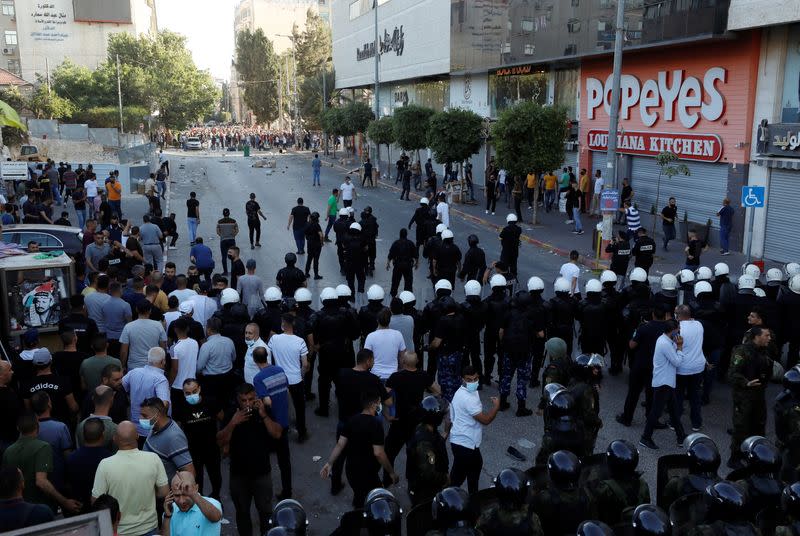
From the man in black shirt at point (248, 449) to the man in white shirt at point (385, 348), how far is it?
204cm

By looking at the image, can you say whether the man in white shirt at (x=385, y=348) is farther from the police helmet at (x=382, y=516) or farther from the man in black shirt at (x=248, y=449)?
the police helmet at (x=382, y=516)

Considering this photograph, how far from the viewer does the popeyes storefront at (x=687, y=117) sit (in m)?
20.0

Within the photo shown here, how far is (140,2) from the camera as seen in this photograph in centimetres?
10119

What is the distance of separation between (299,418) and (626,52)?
2009 centimetres

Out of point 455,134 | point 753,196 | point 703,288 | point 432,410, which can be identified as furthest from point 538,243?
point 432,410

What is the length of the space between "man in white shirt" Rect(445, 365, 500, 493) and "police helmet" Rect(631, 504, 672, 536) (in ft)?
7.34

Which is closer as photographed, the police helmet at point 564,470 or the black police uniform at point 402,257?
the police helmet at point 564,470

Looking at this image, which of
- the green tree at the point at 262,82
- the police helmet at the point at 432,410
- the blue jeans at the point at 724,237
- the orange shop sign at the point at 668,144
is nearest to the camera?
the police helmet at the point at 432,410

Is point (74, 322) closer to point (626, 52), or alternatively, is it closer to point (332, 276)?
point (332, 276)

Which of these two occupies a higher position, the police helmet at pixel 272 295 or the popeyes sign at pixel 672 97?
the popeyes sign at pixel 672 97

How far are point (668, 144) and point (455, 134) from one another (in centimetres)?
936

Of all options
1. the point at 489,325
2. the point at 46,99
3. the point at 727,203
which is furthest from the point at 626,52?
the point at 46,99

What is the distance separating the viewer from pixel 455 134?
29750 millimetres

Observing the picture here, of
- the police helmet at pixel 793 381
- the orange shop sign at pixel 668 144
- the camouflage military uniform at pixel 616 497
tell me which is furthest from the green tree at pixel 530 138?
the camouflage military uniform at pixel 616 497
